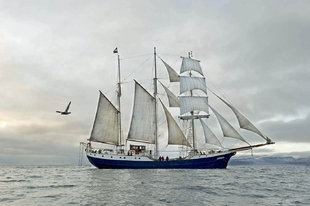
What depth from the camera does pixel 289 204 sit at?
830 inches

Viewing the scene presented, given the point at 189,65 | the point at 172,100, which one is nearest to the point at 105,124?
the point at 172,100

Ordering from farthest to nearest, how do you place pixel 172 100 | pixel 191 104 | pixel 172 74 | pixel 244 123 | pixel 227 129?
1. pixel 172 74
2. pixel 191 104
3. pixel 172 100
4. pixel 227 129
5. pixel 244 123

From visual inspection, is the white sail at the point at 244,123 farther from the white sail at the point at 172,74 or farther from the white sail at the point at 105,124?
the white sail at the point at 105,124

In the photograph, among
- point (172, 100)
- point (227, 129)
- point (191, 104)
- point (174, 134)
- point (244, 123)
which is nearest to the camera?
point (244, 123)

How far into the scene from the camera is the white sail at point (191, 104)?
74.2 m

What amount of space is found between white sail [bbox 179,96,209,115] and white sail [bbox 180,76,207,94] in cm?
224

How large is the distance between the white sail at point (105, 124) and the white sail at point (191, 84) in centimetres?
1867

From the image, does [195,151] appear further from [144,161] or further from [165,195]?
[165,195]

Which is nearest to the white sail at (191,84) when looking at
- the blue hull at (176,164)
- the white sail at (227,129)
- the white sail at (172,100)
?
the white sail at (172,100)

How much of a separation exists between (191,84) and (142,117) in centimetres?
1654

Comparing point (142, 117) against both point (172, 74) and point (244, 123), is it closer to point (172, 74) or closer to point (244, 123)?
point (172, 74)

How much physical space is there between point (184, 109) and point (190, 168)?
53.5 ft

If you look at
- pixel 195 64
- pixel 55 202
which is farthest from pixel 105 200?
pixel 195 64

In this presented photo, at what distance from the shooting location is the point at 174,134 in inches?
2635
